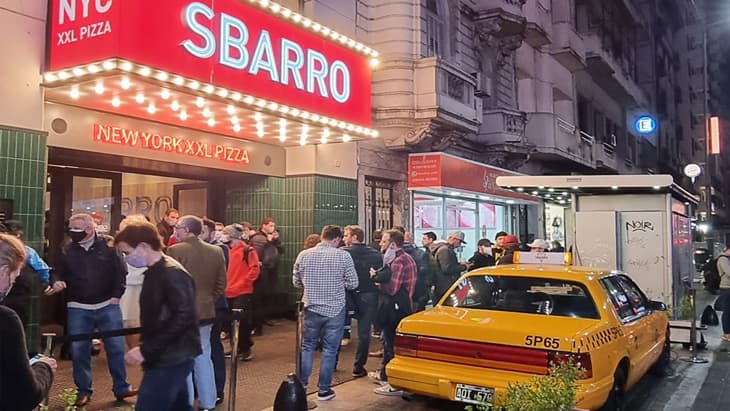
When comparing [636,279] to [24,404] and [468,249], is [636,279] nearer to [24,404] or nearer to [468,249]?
[468,249]

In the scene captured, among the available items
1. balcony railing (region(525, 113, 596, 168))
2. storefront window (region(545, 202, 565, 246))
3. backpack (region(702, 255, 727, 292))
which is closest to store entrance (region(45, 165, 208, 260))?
balcony railing (region(525, 113, 596, 168))

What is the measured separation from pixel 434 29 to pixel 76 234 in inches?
451

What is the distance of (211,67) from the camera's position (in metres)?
7.85

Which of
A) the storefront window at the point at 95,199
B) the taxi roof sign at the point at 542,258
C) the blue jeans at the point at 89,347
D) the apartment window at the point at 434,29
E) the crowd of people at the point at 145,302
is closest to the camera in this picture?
the crowd of people at the point at 145,302

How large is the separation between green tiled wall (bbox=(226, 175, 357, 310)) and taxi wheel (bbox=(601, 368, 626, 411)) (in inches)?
280

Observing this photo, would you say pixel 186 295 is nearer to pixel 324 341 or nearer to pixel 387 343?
pixel 324 341

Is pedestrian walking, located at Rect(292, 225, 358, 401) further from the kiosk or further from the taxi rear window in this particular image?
the kiosk

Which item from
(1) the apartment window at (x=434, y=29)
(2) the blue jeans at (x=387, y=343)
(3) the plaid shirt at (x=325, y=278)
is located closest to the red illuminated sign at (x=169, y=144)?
(3) the plaid shirt at (x=325, y=278)

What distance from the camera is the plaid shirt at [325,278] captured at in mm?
6672

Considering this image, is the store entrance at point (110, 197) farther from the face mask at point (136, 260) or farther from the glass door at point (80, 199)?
the face mask at point (136, 260)

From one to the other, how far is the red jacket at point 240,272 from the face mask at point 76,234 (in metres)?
2.34

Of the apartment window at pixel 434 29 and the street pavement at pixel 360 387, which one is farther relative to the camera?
the apartment window at pixel 434 29

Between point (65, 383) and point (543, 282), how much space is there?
5.44 metres

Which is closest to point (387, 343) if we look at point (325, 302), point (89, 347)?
point (325, 302)
